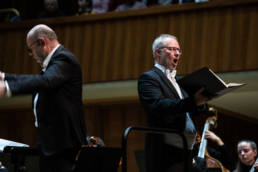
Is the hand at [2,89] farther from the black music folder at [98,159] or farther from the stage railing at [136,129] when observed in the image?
the stage railing at [136,129]

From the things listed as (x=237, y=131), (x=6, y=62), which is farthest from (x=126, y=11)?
(x=237, y=131)

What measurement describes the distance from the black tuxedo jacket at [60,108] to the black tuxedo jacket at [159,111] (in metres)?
0.47

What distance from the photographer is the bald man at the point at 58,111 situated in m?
3.09

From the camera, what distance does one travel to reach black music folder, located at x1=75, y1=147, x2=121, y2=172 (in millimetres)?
3082

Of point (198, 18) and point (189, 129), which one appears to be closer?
point (189, 129)

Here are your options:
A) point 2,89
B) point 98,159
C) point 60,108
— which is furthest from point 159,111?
point 2,89

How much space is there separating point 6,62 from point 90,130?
6.16 ft

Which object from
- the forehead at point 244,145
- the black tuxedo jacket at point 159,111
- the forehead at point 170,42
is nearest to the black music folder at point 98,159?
the black tuxedo jacket at point 159,111

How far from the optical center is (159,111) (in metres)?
3.33

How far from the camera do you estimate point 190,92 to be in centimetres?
321

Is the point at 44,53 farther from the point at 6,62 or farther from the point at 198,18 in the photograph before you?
the point at 6,62

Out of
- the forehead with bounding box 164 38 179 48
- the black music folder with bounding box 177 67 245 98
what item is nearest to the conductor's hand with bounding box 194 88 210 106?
the black music folder with bounding box 177 67 245 98

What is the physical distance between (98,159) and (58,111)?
371 millimetres

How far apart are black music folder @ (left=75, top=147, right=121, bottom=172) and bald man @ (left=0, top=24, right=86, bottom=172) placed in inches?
3.3
